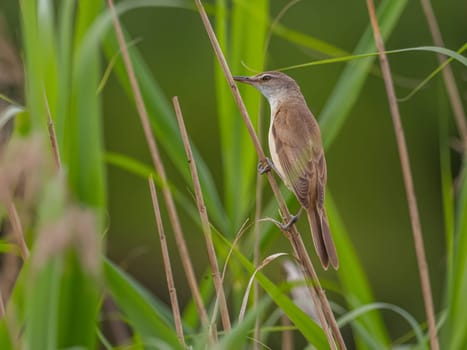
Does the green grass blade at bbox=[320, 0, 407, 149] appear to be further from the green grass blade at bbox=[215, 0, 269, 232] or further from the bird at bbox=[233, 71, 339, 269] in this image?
the green grass blade at bbox=[215, 0, 269, 232]

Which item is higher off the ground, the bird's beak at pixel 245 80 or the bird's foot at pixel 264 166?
the bird's beak at pixel 245 80

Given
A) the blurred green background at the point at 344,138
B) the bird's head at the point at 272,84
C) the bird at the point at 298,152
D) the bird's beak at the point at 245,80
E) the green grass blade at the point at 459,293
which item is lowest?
the blurred green background at the point at 344,138

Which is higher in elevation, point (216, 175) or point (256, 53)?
point (256, 53)

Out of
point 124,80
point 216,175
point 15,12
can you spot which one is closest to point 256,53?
point 124,80

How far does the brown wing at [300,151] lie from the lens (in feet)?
7.86

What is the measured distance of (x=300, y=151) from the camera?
8.48 feet

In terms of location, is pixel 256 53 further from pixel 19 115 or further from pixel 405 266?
pixel 405 266

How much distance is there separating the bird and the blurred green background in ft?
18.6

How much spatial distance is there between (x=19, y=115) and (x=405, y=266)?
320 inches

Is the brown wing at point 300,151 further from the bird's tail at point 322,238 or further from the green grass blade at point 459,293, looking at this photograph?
the green grass blade at point 459,293

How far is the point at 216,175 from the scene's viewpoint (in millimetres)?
9922

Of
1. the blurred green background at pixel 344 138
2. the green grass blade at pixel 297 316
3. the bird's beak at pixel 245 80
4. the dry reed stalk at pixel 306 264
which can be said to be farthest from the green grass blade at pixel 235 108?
the blurred green background at pixel 344 138

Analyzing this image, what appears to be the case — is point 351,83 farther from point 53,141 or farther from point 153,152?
point 53,141

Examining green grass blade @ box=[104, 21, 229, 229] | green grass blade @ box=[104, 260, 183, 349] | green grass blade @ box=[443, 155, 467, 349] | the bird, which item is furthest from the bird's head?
green grass blade @ box=[104, 260, 183, 349]
